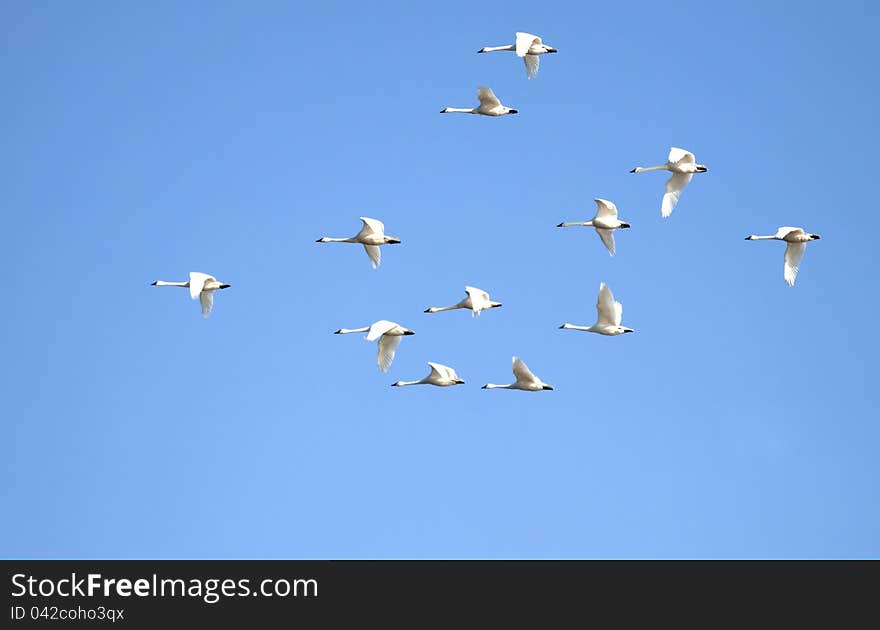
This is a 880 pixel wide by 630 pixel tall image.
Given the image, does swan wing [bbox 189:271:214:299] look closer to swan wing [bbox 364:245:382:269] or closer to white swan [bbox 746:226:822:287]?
swan wing [bbox 364:245:382:269]

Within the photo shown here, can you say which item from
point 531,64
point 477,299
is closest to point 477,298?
point 477,299

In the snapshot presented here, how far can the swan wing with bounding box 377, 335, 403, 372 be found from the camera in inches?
2975

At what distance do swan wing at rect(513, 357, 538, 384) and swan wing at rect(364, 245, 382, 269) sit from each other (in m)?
6.39

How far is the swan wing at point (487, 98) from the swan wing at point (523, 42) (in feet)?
7.00

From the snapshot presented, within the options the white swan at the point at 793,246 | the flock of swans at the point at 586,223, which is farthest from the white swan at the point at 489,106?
the white swan at the point at 793,246

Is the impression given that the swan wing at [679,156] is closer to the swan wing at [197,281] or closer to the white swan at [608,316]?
the white swan at [608,316]

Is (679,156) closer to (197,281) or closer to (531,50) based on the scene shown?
(531,50)

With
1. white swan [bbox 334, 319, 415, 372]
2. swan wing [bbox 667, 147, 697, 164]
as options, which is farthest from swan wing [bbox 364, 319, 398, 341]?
swan wing [bbox 667, 147, 697, 164]

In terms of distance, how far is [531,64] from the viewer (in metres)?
76.1

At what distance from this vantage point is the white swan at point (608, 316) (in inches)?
2940
